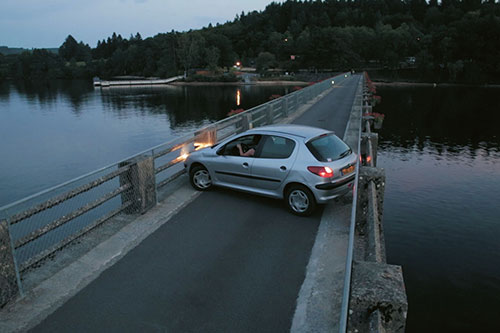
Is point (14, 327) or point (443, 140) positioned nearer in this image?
point (14, 327)

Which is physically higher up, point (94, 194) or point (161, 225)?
point (161, 225)

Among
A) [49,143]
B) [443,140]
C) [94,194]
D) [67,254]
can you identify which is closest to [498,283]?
[67,254]

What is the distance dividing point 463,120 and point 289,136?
44553 mm

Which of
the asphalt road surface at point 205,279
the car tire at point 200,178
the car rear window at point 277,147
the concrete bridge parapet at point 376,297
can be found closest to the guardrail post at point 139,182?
the asphalt road surface at point 205,279

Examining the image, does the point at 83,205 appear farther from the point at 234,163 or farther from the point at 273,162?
the point at 273,162

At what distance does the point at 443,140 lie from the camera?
118ft

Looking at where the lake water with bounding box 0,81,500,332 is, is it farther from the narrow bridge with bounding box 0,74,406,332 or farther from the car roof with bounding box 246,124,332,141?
the car roof with bounding box 246,124,332,141

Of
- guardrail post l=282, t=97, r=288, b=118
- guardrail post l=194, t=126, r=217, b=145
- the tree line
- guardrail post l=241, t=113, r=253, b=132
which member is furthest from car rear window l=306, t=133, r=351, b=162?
the tree line

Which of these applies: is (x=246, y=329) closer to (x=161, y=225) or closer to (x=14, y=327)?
(x=14, y=327)

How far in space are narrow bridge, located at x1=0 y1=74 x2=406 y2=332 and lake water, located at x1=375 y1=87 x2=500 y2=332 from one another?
16.3 ft

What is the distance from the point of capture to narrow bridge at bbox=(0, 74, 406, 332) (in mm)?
5293

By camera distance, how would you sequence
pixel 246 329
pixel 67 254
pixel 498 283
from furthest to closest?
1. pixel 498 283
2. pixel 67 254
3. pixel 246 329

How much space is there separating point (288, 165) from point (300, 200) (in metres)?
0.80

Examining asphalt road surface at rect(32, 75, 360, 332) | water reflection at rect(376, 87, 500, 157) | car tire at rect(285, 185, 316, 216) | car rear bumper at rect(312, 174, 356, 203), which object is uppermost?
car rear bumper at rect(312, 174, 356, 203)
